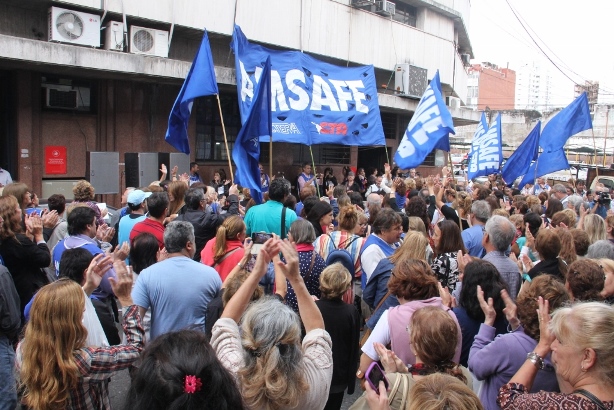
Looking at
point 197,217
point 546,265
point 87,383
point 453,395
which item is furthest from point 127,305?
point 546,265

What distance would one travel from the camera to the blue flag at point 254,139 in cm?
743

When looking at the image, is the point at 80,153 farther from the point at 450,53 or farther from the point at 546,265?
the point at 450,53

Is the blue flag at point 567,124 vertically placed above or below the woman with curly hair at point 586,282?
above

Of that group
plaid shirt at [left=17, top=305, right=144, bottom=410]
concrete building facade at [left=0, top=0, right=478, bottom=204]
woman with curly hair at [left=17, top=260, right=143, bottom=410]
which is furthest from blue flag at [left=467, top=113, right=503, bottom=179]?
woman with curly hair at [left=17, top=260, right=143, bottom=410]

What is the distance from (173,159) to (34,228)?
778cm

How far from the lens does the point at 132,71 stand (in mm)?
Result: 11508

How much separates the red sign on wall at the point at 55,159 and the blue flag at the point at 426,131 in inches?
291

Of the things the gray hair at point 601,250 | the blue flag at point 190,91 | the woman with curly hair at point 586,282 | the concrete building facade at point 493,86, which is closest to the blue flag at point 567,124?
the gray hair at point 601,250

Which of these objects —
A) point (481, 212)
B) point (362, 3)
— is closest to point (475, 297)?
point (481, 212)

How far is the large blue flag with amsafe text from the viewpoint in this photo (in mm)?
10586

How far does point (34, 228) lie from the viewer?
15.7 feet

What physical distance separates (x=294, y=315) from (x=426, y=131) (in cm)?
701

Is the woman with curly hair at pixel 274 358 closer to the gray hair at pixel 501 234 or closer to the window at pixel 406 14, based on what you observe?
the gray hair at pixel 501 234

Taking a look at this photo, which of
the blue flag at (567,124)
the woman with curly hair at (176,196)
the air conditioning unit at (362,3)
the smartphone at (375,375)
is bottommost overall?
the smartphone at (375,375)
